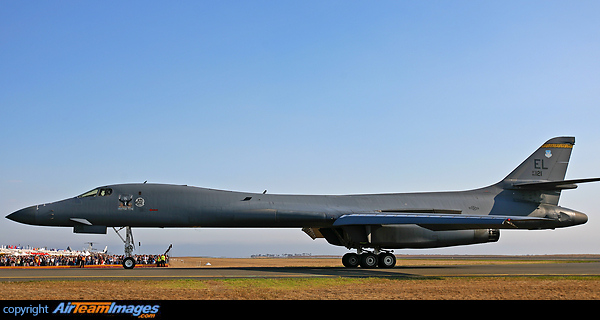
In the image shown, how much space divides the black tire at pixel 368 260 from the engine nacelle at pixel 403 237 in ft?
1.25

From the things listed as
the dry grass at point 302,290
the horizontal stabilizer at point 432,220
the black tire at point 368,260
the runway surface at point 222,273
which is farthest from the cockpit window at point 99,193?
the black tire at point 368,260

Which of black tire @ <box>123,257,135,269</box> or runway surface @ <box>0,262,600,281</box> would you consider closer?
runway surface @ <box>0,262,600,281</box>

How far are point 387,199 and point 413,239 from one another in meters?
2.57

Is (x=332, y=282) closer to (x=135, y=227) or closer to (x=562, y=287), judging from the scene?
(x=562, y=287)

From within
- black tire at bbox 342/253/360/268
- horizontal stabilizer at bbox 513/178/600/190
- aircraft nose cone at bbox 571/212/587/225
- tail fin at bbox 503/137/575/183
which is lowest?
black tire at bbox 342/253/360/268

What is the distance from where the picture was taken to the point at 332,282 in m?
13.3

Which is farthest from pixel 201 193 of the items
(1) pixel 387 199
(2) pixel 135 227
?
(1) pixel 387 199

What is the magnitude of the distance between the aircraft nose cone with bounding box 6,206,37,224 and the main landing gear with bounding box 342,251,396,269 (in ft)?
40.3

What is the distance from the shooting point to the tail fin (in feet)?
86.7

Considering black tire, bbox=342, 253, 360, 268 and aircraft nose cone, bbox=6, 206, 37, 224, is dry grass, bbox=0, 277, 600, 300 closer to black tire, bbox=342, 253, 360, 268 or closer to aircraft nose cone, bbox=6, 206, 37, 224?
aircraft nose cone, bbox=6, 206, 37, 224
